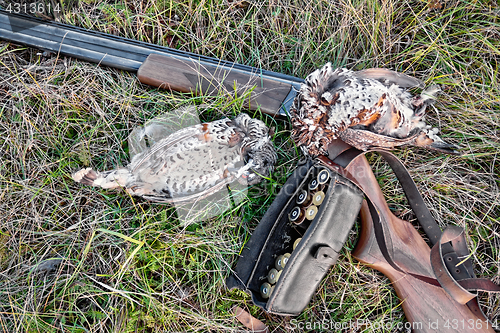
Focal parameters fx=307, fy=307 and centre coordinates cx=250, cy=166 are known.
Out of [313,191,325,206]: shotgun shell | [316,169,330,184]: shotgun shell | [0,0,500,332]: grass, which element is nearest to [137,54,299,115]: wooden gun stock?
[0,0,500,332]: grass

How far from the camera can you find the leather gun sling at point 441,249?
88.2 inches

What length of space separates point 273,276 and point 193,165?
107 centimetres

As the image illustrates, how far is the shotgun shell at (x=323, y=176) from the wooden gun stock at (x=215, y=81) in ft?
2.28

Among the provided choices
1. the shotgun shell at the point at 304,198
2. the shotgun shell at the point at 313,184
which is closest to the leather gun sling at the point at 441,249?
the shotgun shell at the point at 313,184

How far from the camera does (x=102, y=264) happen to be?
2615 mm

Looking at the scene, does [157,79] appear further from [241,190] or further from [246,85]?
[241,190]

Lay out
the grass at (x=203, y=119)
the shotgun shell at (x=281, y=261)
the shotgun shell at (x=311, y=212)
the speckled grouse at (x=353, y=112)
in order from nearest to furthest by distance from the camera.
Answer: the speckled grouse at (x=353, y=112), the shotgun shell at (x=311, y=212), the shotgun shell at (x=281, y=261), the grass at (x=203, y=119)

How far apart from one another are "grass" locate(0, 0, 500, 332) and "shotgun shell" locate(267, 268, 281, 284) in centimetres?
34

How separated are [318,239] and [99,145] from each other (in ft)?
6.85

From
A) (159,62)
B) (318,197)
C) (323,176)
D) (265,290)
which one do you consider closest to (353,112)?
(323,176)

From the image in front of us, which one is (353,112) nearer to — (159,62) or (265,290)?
(265,290)

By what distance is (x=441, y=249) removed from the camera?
237 centimetres

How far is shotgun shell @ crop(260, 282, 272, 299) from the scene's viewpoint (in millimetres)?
2385

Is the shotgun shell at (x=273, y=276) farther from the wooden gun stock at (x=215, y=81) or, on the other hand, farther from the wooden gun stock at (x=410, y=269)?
the wooden gun stock at (x=215, y=81)
